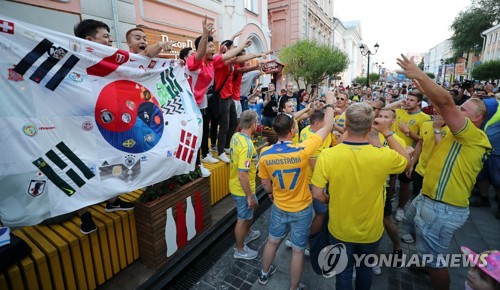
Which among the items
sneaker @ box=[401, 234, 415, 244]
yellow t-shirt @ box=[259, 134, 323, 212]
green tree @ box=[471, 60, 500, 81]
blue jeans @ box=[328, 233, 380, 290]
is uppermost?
green tree @ box=[471, 60, 500, 81]

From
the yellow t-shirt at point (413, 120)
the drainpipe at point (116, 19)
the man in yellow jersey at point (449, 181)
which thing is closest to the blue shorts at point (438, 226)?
the man in yellow jersey at point (449, 181)

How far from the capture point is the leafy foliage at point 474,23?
3334 centimetres

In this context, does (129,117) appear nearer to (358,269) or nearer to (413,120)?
(358,269)

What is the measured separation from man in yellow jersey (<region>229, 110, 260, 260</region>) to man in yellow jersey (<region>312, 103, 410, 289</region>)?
104 cm

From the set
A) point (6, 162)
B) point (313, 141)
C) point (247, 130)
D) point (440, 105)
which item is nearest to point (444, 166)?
point (440, 105)

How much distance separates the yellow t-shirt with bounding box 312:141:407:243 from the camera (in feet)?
7.04

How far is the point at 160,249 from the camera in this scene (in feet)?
10.4

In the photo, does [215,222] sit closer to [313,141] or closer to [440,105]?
[313,141]

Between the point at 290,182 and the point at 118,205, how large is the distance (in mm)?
2196

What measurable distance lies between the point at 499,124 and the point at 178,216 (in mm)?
6086

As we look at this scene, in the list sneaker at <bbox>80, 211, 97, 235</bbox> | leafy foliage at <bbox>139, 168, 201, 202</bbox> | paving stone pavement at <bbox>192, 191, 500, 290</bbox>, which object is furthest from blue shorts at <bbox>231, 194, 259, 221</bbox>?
sneaker at <bbox>80, 211, 97, 235</bbox>

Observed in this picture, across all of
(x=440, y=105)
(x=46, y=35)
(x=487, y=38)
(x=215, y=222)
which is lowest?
(x=215, y=222)

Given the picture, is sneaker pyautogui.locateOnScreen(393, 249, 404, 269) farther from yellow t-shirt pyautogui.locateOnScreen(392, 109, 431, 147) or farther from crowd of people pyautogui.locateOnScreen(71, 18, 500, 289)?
yellow t-shirt pyautogui.locateOnScreen(392, 109, 431, 147)

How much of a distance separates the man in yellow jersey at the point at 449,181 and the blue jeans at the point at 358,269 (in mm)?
736
